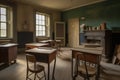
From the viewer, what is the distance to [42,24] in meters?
8.86

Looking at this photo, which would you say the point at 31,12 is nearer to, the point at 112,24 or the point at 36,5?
the point at 36,5

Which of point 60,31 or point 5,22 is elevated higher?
point 5,22

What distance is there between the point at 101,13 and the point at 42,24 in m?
4.02

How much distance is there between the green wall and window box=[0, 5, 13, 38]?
4.23m

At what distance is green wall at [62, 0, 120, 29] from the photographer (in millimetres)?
5965

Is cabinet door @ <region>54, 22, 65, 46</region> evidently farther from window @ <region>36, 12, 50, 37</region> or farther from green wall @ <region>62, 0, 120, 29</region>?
green wall @ <region>62, 0, 120, 29</region>

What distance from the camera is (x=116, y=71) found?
3.70m

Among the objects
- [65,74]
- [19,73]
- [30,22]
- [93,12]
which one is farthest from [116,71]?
[30,22]

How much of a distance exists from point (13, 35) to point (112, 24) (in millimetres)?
5199

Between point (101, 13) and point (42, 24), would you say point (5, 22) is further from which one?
Answer: point (101, 13)

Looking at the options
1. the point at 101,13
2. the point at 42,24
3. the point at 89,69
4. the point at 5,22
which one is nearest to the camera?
the point at 89,69

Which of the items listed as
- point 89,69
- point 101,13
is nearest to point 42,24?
point 101,13

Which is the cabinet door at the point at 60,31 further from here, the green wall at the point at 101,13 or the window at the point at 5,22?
the window at the point at 5,22

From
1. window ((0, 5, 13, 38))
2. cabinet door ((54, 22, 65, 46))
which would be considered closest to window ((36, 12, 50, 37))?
cabinet door ((54, 22, 65, 46))
